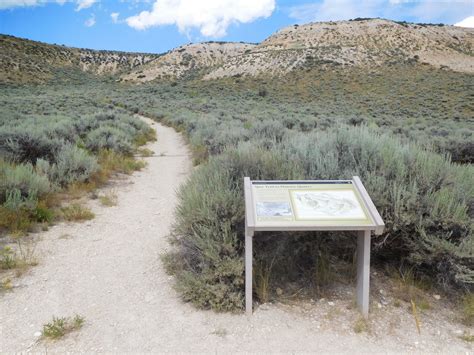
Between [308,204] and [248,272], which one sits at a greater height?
[308,204]

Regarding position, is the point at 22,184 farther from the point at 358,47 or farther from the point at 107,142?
the point at 358,47

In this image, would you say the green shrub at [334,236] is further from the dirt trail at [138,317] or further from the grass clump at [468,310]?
the dirt trail at [138,317]

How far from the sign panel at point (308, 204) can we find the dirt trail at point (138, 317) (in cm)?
93

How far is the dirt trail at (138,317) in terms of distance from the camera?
292 cm

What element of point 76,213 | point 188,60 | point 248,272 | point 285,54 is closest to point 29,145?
point 76,213

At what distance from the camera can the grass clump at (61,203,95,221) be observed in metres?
5.69

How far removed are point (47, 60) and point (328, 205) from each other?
83426mm

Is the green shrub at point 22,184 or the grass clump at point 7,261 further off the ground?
the green shrub at point 22,184

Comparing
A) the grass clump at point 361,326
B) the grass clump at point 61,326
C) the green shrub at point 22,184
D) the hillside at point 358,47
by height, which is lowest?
the grass clump at point 361,326

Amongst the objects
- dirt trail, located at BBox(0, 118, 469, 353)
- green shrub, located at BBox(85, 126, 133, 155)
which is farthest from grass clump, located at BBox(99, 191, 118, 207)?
green shrub, located at BBox(85, 126, 133, 155)

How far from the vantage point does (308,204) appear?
3.33m

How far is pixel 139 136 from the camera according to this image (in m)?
14.6

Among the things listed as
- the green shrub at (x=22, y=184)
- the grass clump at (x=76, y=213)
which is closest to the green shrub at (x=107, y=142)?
the green shrub at (x=22, y=184)

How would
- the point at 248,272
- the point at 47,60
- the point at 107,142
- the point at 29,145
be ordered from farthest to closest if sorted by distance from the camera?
the point at 47,60 → the point at 107,142 → the point at 29,145 → the point at 248,272
